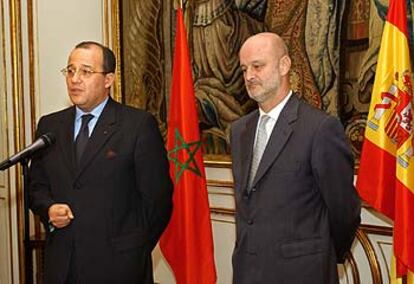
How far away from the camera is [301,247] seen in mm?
2268

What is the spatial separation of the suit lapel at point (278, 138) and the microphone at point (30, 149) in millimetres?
860

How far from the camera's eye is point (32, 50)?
461 cm

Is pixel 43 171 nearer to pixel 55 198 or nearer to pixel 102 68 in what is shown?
pixel 55 198

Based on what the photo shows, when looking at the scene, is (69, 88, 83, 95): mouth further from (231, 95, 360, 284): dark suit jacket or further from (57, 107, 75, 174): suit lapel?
(231, 95, 360, 284): dark suit jacket

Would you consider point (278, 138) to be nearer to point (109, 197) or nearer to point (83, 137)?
point (109, 197)

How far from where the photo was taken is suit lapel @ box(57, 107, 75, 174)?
2.63m

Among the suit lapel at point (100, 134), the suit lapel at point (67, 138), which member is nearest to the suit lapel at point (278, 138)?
the suit lapel at point (100, 134)

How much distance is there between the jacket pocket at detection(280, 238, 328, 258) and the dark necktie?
98 centimetres

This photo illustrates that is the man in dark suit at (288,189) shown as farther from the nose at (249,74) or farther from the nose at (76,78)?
the nose at (76,78)

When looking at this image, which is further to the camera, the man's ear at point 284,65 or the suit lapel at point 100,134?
the suit lapel at point 100,134

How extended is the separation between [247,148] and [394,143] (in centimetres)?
73

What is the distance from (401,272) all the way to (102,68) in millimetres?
1630

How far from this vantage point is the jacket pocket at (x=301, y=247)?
7.44 ft

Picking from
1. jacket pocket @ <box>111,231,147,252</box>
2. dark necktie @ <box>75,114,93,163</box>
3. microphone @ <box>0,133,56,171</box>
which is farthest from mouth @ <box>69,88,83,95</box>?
jacket pocket @ <box>111,231,147,252</box>
